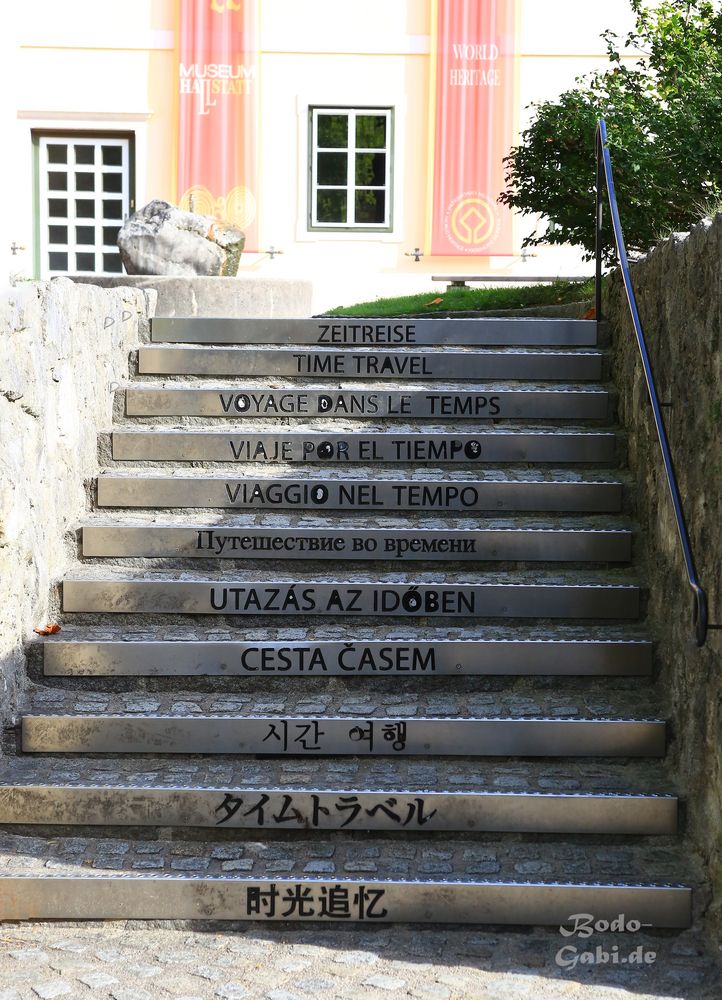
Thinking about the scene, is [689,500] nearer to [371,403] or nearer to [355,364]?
[371,403]

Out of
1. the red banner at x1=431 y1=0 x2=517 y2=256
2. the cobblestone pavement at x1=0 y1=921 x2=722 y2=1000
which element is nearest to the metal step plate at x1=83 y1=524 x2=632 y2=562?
the cobblestone pavement at x1=0 y1=921 x2=722 y2=1000

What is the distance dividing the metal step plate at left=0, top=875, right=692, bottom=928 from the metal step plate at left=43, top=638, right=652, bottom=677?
35.1 inches

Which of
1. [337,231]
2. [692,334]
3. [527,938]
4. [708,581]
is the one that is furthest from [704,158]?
[337,231]

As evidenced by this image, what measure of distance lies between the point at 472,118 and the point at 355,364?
7252mm

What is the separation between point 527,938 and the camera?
342cm

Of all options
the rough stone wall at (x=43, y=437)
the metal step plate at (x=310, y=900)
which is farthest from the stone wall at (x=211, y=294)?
the metal step plate at (x=310, y=900)

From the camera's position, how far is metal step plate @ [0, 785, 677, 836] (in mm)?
3680

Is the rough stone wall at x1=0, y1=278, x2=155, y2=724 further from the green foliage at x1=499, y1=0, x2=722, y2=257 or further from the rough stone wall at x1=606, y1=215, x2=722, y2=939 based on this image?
the green foliage at x1=499, y1=0, x2=722, y2=257

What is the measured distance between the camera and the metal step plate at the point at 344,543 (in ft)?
15.2

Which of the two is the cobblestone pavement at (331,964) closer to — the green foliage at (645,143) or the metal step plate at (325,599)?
the metal step plate at (325,599)

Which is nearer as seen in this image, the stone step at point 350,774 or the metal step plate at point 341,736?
the stone step at point 350,774

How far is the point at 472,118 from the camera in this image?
12.0 metres

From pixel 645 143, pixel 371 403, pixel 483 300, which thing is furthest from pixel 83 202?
pixel 371 403

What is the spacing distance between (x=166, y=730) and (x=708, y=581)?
6.07 feet
